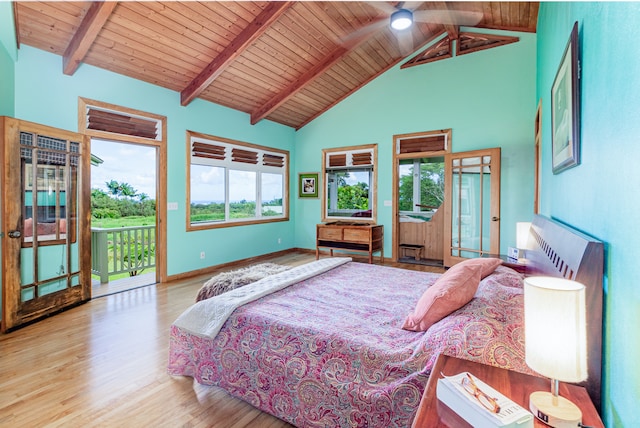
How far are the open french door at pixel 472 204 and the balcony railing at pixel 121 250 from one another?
5.22 m

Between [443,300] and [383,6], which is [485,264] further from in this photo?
[383,6]

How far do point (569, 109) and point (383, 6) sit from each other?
350 centimetres

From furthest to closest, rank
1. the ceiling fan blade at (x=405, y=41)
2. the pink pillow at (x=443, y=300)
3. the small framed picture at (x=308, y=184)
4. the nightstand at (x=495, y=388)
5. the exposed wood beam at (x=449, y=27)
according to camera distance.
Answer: the small framed picture at (x=308, y=184)
the ceiling fan blade at (x=405, y=41)
the exposed wood beam at (x=449, y=27)
the pink pillow at (x=443, y=300)
the nightstand at (x=495, y=388)

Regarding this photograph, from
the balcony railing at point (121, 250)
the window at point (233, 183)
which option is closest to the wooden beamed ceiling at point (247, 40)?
the window at point (233, 183)

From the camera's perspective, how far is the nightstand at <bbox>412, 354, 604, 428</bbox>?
87cm

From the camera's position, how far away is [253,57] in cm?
460

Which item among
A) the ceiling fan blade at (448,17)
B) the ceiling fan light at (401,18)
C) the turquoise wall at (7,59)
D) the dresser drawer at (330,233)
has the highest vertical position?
the ceiling fan blade at (448,17)

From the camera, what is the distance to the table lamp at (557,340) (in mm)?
771

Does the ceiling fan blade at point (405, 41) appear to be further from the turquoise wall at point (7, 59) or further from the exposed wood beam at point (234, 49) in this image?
the turquoise wall at point (7, 59)

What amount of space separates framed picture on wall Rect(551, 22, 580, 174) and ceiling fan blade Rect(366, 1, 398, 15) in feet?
9.76

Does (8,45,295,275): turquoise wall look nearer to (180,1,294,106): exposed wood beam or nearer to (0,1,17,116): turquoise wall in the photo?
(0,1,17,116): turquoise wall

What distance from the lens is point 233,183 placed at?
19.1 feet

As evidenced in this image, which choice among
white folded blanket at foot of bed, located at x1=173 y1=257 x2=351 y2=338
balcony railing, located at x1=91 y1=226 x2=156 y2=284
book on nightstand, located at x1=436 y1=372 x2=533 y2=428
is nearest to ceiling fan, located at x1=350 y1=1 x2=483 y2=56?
white folded blanket at foot of bed, located at x1=173 y1=257 x2=351 y2=338

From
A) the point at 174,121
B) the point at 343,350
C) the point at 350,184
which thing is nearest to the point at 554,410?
the point at 343,350
